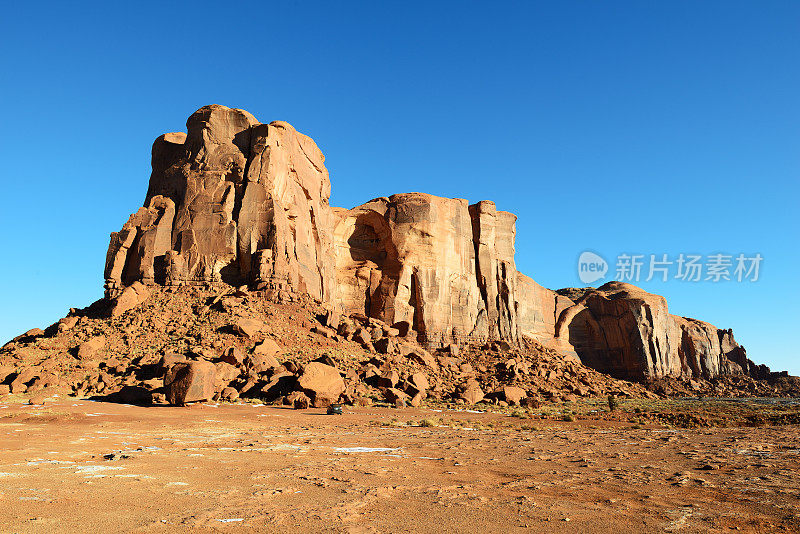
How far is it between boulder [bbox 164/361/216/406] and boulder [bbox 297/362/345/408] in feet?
14.2

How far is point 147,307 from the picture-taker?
107 ft

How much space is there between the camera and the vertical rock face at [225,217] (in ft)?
118

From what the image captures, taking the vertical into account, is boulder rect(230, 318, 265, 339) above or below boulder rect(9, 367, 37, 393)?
above

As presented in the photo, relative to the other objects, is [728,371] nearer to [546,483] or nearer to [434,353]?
[434,353]

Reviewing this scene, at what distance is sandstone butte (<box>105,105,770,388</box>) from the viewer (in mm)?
36281

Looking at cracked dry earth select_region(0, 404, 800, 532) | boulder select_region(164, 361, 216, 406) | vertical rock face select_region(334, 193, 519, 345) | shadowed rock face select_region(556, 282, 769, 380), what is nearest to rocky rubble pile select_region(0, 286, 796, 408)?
boulder select_region(164, 361, 216, 406)

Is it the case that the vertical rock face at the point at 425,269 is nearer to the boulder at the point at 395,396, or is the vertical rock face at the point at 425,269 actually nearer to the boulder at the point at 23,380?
the boulder at the point at 395,396

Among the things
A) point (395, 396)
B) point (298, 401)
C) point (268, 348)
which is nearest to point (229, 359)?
point (268, 348)

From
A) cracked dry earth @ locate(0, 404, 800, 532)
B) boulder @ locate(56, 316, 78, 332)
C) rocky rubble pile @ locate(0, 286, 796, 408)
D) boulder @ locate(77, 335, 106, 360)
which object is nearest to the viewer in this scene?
cracked dry earth @ locate(0, 404, 800, 532)

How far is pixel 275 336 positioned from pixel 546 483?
24.7m

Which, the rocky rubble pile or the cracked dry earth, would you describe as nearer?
the cracked dry earth

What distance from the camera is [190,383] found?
73.2 feet

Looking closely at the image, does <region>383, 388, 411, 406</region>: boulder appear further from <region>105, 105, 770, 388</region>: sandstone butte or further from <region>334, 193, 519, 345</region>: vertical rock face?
<region>334, 193, 519, 345</region>: vertical rock face

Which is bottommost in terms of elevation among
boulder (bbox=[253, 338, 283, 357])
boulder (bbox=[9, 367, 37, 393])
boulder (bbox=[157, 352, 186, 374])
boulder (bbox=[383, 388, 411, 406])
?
boulder (bbox=[383, 388, 411, 406])
